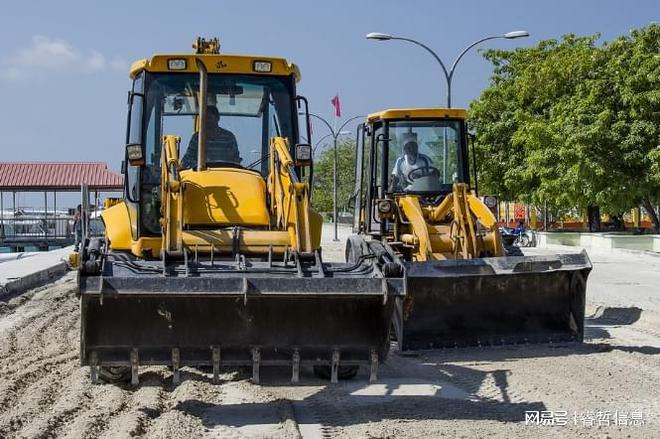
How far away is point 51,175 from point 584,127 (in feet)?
97.7

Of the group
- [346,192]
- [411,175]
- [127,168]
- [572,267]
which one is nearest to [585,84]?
[411,175]

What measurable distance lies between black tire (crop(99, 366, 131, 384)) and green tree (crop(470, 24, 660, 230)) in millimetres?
24136

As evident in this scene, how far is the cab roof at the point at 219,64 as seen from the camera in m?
8.78

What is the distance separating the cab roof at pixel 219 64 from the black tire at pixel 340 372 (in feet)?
9.56

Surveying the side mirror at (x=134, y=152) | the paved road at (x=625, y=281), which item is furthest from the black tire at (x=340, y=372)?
the paved road at (x=625, y=281)

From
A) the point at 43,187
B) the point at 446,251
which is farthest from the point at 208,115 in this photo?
the point at 43,187

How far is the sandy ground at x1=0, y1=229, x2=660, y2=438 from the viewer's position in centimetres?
663

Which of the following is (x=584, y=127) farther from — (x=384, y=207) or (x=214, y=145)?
(x=214, y=145)

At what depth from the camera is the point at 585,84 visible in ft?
109

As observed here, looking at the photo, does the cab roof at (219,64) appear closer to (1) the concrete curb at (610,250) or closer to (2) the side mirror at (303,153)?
(2) the side mirror at (303,153)

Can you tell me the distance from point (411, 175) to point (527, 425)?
21.2ft

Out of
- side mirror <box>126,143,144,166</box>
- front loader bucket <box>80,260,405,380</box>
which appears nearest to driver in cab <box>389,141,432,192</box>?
side mirror <box>126,143,144,166</box>

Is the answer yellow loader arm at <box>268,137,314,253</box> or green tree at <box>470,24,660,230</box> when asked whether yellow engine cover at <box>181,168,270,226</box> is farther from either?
green tree at <box>470,24,660,230</box>

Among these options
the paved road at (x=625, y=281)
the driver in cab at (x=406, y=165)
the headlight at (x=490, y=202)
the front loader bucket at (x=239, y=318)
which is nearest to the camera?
the front loader bucket at (x=239, y=318)
